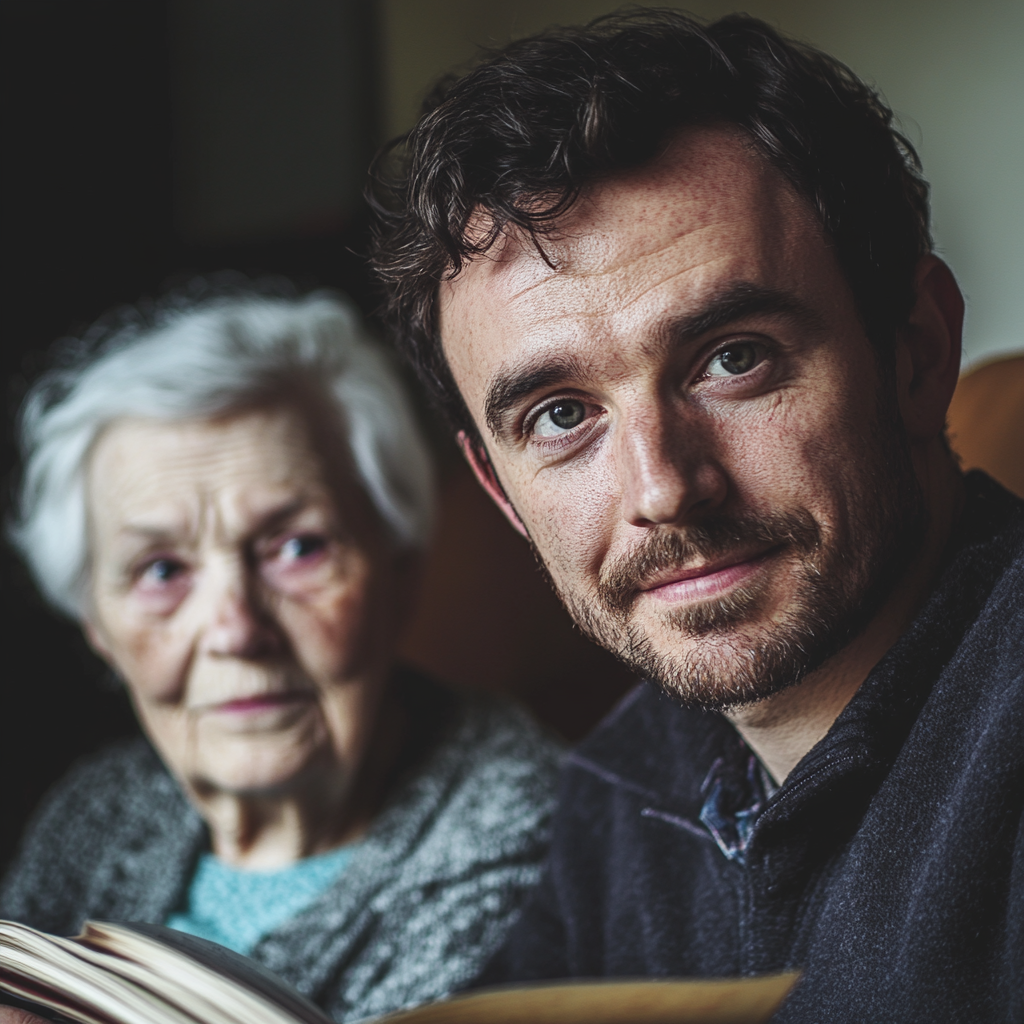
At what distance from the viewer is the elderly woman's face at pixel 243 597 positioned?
4.67 feet

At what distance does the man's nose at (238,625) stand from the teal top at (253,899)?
1.11ft

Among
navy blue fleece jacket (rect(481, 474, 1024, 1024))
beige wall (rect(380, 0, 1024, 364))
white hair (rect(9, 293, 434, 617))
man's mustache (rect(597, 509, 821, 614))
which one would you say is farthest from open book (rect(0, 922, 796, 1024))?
beige wall (rect(380, 0, 1024, 364))

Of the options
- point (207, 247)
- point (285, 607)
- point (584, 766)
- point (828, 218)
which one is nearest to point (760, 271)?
point (828, 218)

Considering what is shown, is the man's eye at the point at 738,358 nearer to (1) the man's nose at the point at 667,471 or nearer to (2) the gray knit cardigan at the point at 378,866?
(1) the man's nose at the point at 667,471

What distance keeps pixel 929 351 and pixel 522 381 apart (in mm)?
387

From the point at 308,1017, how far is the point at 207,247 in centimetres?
247

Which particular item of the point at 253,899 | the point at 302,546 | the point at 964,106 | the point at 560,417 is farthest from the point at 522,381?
the point at 964,106

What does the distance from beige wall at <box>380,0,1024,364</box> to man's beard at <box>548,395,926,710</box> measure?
1474 millimetres

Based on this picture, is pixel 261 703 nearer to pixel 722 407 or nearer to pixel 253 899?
pixel 253 899

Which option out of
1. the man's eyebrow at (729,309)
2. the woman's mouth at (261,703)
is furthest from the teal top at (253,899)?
the man's eyebrow at (729,309)

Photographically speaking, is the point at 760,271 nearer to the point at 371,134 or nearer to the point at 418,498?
the point at 418,498

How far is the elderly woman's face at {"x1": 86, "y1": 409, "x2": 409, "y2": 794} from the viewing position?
4.67 feet

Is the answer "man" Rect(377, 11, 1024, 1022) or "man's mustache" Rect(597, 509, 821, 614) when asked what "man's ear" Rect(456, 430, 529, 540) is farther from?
"man's mustache" Rect(597, 509, 821, 614)

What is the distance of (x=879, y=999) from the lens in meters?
0.79
